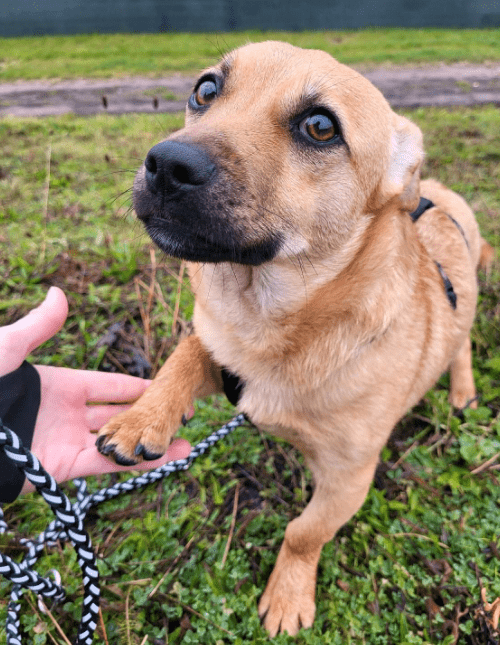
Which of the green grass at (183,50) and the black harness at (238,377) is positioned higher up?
the green grass at (183,50)

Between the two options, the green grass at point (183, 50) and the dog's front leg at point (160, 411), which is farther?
the green grass at point (183, 50)

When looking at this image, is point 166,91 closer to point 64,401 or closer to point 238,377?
point 64,401

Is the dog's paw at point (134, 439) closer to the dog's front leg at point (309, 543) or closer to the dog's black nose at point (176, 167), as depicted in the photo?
the dog's front leg at point (309, 543)

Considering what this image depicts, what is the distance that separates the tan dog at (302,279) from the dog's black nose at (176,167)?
0.06m

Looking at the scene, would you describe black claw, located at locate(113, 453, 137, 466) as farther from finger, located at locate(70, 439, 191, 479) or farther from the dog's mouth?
the dog's mouth

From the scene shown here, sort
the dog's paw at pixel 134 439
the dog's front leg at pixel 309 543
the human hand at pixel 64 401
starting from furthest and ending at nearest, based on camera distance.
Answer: the dog's front leg at pixel 309 543
the human hand at pixel 64 401
the dog's paw at pixel 134 439

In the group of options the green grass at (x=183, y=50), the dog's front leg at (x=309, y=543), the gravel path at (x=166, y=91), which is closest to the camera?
the dog's front leg at (x=309, y=543)

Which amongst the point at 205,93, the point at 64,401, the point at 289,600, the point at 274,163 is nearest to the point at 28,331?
the point at 64,401

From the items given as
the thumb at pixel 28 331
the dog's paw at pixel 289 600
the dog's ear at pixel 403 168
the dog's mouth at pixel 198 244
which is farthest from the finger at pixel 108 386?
the dog's ear at pixel 403 168

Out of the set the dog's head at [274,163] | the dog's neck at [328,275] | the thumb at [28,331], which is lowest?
the thumb at [28,331]

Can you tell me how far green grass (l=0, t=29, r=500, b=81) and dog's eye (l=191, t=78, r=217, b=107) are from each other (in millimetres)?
8797

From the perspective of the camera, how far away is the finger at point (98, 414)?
2229 mm

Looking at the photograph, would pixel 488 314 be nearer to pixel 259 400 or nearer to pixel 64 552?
pixel 259 400

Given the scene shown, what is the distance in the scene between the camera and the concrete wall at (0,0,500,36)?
1438 centimetres
